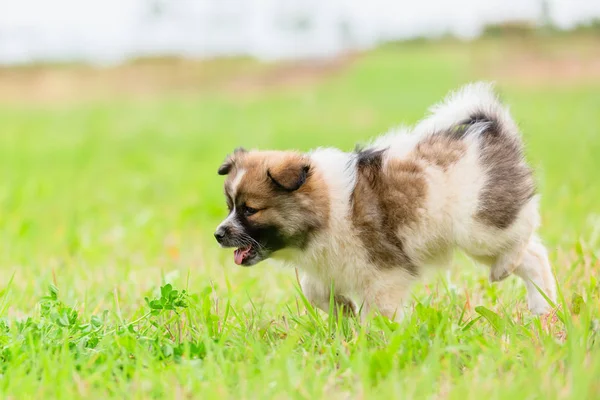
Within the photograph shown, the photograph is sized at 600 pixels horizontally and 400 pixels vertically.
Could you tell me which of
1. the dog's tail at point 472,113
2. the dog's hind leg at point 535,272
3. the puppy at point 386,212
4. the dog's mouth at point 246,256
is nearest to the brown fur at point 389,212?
the puppy at point 386,212

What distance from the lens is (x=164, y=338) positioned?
3.38m

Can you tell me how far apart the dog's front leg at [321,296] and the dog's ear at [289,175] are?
0.54 metres

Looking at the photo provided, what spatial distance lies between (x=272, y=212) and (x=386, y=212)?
23.1 inches

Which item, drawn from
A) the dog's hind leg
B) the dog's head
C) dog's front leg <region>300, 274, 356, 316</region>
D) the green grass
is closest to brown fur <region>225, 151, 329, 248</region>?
the dog's head

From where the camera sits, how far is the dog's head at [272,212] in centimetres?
385

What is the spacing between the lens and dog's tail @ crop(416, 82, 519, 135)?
4137mm

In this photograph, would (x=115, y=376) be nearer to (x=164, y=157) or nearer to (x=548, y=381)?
(x=548, y=381)

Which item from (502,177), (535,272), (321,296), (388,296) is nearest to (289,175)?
(321,296)

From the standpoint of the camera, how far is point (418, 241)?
3.77 metres

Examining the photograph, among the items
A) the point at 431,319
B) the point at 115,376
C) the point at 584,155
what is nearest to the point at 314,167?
the point at 431,319

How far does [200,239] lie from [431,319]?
3428 mm

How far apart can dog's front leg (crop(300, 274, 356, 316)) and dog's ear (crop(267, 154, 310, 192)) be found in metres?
0.54

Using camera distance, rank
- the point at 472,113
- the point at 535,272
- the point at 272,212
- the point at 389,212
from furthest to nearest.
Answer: the point at 472,113 → the point at 535,272 → the point at 272,212 → the point at 389,212

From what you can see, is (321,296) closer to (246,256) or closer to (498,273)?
(246,256)
